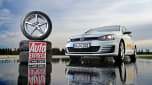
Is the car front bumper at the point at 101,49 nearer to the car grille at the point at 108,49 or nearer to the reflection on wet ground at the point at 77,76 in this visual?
the car grille at the point at 108,49

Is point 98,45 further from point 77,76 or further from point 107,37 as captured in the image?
point 77,76

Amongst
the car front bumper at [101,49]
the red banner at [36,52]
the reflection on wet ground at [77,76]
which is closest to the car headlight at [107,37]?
the car front bumper at [101,49]

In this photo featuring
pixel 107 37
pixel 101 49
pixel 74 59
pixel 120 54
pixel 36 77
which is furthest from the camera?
pixel 74 59

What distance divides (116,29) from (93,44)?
1999mm

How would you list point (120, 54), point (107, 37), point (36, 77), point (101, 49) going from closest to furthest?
point (36, 77), point (101, 49), point (107, 37), point (120, 54)

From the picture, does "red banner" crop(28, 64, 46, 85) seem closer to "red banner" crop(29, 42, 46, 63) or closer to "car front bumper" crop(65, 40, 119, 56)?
"red banner" crop(29, 42, 46, 63)

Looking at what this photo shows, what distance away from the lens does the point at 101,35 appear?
6.63 metres

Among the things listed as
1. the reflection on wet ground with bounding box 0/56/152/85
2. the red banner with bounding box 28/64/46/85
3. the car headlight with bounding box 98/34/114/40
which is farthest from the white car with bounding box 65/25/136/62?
the red banner with bounding box 28/64/46/85

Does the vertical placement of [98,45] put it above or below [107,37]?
below

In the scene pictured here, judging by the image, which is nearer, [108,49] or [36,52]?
[108,49]

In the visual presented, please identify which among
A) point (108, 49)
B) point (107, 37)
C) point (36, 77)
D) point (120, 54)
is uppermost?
point (107, 37)

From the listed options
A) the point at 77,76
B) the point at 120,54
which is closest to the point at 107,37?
the point at 120,54

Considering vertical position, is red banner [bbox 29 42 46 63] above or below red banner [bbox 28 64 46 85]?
above

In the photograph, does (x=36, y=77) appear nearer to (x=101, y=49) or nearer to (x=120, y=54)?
(x=101, y=49)
